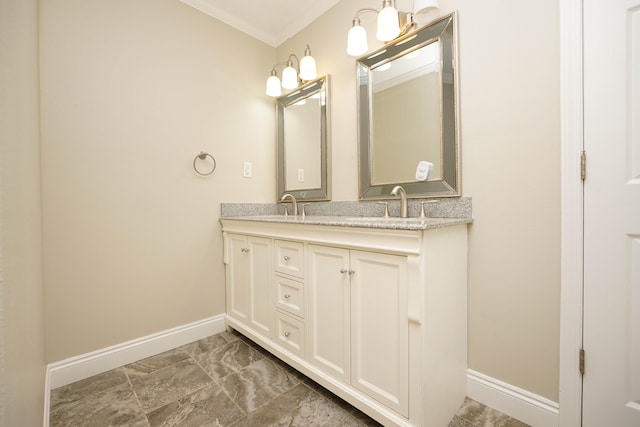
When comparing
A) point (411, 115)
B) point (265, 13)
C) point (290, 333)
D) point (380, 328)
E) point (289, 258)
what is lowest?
point (290, 333)

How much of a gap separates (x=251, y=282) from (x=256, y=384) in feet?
1.96

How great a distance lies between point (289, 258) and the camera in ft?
5.10

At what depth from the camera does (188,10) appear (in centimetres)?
196

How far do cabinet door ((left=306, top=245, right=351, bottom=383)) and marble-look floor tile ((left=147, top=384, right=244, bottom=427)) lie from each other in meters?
0.45

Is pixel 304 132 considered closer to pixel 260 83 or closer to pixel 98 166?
pixel 260 83

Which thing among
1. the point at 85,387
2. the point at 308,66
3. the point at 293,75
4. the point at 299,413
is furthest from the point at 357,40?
the point at 85,387

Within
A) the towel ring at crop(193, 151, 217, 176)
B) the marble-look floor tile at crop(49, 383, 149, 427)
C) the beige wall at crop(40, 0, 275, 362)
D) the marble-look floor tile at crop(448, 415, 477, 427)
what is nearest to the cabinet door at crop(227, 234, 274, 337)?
the beige wall at crop(40, 0, 275, 362)

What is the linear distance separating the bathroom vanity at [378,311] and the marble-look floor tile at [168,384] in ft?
1.45

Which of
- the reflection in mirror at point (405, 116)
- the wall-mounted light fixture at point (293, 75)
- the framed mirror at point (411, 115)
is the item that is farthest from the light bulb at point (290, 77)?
the reflection in mirror at point (405, 116)

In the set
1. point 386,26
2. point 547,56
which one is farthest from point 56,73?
point 547,56

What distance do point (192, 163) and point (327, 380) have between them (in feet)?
5.34

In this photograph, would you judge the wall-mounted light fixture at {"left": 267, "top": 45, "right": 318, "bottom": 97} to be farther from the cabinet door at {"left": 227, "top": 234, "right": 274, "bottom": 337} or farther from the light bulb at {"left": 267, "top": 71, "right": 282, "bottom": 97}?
the cabinet door at {"left": 227, "top": 234, "right": 274, "bottom": 337}

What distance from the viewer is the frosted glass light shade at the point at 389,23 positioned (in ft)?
4.84

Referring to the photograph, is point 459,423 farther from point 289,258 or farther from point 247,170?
point 247,170
